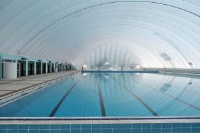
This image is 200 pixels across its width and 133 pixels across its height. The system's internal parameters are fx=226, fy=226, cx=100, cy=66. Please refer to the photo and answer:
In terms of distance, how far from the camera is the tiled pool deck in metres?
3.95

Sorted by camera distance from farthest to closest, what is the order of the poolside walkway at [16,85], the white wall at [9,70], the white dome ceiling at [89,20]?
the white wall at [9,70]
the white dome ceiling at [89,20]
the poolside walkway at [16,85]

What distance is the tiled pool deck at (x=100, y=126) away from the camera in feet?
13.0

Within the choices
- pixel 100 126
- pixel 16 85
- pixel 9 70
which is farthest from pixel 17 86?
pixel 100 126

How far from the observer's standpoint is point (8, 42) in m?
13.4

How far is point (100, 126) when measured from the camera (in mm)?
3977

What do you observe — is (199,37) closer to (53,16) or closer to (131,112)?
(53,16)

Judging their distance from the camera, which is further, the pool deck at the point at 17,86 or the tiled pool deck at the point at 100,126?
the pool deck at the point at 17,86

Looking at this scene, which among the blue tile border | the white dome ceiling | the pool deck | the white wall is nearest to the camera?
the blue tile border

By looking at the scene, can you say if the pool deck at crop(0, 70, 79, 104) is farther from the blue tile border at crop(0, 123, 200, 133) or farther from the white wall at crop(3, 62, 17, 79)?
the blue tile border at crop(0, 123, 200, 133)

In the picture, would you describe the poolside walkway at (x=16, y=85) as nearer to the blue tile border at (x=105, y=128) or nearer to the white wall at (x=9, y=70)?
the white wall at (x=9, y=70)

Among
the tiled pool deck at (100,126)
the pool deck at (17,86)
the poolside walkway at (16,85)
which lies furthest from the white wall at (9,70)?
the tiled pool deck at (100,126)

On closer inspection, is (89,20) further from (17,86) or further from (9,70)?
(17,86)

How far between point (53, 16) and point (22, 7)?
3.69 metres

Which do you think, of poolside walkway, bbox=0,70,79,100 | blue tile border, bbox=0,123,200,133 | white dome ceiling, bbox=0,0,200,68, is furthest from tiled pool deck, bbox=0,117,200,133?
white dome ceiling, bbox=0,0,200,68
